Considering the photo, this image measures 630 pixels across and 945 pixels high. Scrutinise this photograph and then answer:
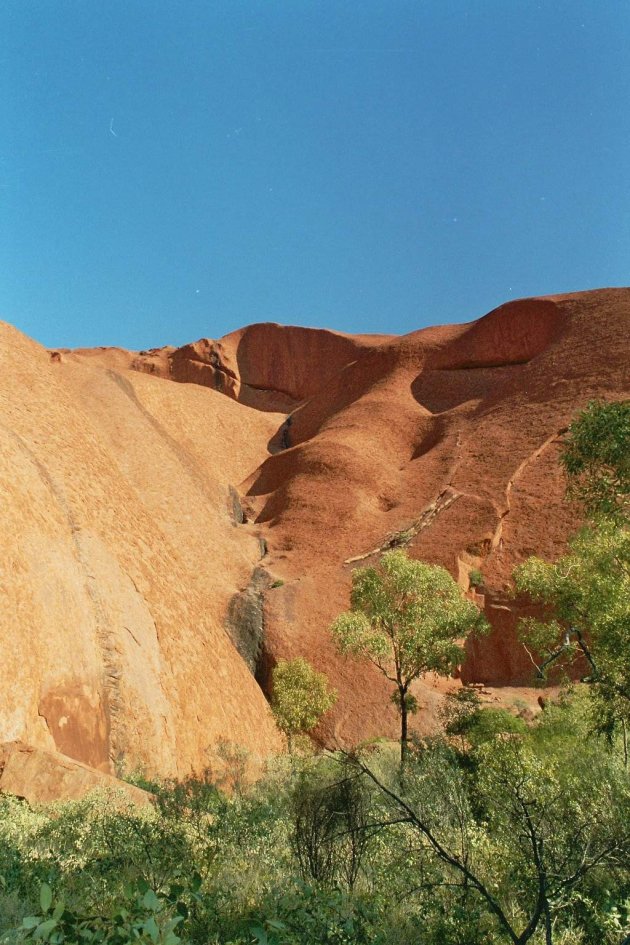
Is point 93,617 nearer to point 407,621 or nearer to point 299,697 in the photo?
point 407,621

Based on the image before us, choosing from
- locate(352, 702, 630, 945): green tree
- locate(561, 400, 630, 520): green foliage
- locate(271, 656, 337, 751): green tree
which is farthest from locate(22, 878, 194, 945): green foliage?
locate(271, 656, 337, 751): green tree

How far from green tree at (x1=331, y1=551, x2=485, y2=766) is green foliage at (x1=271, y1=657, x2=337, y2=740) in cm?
462

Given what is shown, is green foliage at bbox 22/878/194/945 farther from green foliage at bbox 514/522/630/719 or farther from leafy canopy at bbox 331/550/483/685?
leafy canopy at bbox 331/550/483/685

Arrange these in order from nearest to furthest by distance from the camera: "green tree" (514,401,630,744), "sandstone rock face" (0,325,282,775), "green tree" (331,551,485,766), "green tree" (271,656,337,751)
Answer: "green tree" (514,401,630,744) → "sandstone rock face" (0,325,282,775) → "green tree" (331,551,485,766) → "green tree" (271,656,337,751)

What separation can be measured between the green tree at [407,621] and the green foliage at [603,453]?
8.93 metres

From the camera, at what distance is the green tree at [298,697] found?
78.0 ft

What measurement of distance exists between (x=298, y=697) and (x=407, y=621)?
6.81m

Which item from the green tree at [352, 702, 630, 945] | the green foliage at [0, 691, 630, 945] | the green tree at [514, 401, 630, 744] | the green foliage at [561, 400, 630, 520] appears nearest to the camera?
the green foliage at [0, 691, 630, 945]

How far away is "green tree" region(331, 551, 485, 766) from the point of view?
758 inches

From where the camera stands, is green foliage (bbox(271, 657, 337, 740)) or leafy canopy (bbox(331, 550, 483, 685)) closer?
leafy canopy (bbox(331, 550, 483, 685))

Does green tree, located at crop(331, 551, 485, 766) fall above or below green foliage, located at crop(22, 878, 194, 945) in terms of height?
above

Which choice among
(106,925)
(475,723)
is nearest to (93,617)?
(475,723)

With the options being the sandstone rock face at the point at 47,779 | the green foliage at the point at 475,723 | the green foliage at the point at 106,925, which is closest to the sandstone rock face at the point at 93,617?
the sandstone rock face at the point at 47,779

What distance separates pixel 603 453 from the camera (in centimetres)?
1074
